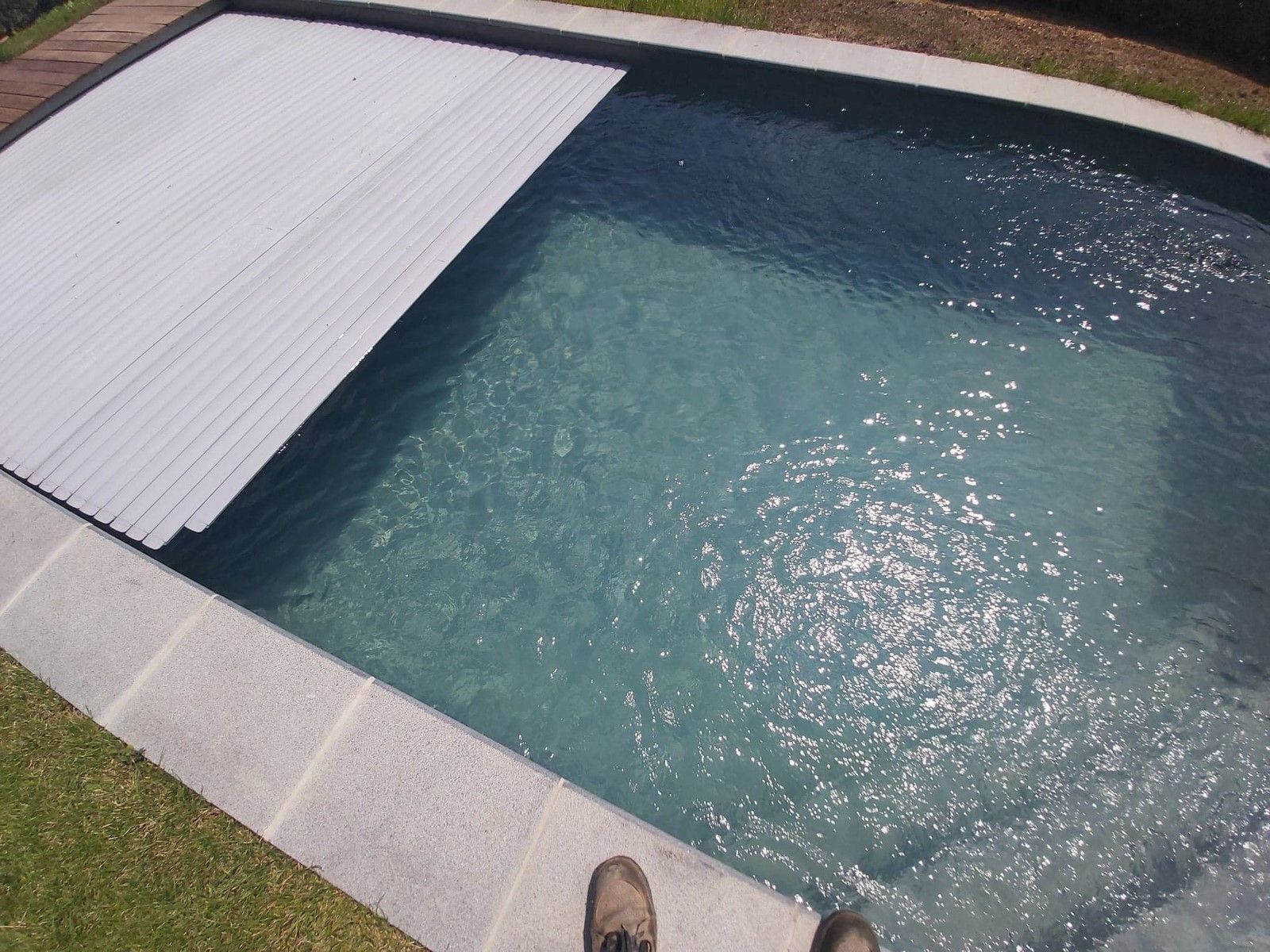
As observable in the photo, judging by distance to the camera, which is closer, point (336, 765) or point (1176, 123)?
point (336, 765)

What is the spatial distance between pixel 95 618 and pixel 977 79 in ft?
36.2

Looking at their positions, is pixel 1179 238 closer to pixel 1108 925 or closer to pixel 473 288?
pixel 1108 925

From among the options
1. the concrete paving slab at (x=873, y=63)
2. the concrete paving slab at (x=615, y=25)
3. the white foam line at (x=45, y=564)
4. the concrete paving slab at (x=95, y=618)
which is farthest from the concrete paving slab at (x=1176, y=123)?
the white foam line at (x=45, y=564)

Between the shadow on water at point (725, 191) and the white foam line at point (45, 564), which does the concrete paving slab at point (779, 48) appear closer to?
the shadow on water at point (725, 191)

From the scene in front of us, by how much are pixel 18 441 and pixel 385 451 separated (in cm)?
292

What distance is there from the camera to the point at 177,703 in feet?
16.0

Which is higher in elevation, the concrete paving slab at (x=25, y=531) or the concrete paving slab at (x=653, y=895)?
the concrete paving slab at (x=25, y=531)

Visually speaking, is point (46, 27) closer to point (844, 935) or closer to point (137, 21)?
point (137, 21)

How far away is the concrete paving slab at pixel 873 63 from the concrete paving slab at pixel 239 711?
30.5 feet

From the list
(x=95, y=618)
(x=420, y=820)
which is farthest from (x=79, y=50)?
(x=420, y=820)

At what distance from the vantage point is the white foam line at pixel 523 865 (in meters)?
4.02

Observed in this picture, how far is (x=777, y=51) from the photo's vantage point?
9.88 m

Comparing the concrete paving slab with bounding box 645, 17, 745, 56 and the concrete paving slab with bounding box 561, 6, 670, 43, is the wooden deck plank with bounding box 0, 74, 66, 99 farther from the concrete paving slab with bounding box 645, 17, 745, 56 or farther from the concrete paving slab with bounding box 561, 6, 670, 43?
the concrete paving slab with bounding box 645, 17, 745, 56

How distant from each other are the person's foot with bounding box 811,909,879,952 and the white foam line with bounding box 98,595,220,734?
455 cm
